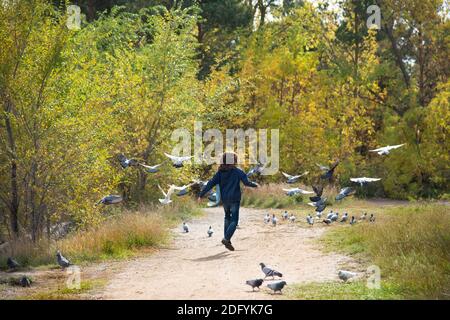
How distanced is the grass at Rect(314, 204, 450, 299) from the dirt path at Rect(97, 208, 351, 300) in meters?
0.58

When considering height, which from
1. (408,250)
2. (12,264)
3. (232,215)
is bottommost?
(12,264)

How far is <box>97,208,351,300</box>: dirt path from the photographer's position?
9289 millimetres

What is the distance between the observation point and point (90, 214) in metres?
15.7

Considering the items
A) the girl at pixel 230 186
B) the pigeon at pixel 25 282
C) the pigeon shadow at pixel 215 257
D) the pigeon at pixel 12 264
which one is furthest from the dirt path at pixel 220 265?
the pigeon at pixel 12 264

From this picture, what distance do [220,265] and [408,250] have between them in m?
3.13

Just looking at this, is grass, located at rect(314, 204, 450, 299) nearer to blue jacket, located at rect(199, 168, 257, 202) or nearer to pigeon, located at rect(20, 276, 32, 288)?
blue jacket, located at rect(199, 168, 257, 202)

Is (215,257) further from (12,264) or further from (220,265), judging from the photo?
(12,264)

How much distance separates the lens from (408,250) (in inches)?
450

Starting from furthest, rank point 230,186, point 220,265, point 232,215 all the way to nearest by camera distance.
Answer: point 232,215, point 230,186, point 220,265

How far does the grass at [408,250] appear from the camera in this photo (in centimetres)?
919

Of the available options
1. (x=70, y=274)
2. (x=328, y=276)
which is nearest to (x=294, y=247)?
(x=328, y=276)

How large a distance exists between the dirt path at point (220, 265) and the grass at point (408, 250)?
58 centimetres
